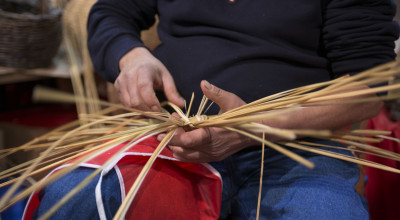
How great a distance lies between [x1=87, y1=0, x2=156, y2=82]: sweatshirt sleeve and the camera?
2.42ft

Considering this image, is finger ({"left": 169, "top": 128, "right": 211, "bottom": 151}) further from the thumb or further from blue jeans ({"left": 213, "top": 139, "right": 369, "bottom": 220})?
blue jeans ({"left": 213, "top": 139, "right": 369, "bottom": 220})

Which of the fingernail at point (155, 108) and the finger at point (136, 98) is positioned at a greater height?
the finger at point (136, 98)

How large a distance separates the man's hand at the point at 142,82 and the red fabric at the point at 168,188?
0.09 meters

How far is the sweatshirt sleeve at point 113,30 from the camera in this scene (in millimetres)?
737

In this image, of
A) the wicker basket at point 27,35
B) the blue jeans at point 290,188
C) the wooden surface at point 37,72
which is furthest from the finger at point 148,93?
the wooden surface at point 37,72

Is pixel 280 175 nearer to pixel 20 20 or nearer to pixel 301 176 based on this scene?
pixel 301 176

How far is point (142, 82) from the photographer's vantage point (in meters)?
0.59

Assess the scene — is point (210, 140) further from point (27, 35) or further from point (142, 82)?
point (27, 35)

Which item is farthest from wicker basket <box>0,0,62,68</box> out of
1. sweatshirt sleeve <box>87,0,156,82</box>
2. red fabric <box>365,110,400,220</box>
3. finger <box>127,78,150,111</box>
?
red fabric <box>365,110,400,220</box>

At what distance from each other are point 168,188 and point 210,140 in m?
0.13

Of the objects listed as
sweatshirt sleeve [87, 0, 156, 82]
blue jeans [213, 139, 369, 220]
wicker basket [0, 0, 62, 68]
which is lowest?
blue jeans [213, 139, 369, 220]

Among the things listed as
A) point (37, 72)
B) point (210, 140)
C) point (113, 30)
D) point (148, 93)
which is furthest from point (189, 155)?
point (37, 72)

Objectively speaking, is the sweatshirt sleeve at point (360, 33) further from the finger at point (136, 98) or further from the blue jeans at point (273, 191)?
the finger at point (136, 98)

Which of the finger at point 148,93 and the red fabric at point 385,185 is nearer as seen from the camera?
the finger at point 148,93
